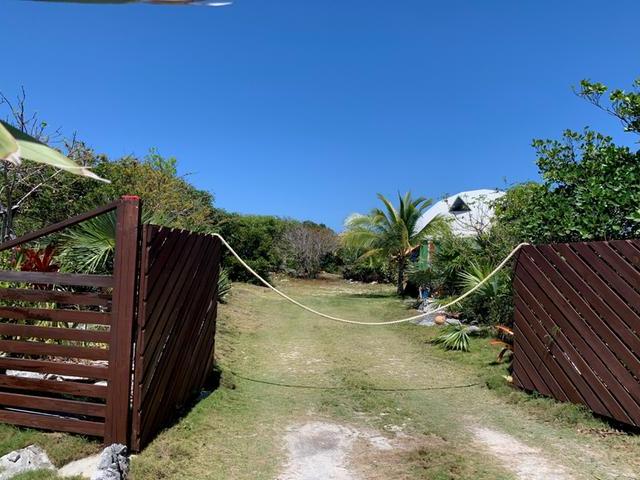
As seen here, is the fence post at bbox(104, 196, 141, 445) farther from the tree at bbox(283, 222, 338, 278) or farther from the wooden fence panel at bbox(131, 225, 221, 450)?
the tree at bbox(283, 222, 338, 278)

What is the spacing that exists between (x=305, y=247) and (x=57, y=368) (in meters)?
22.4

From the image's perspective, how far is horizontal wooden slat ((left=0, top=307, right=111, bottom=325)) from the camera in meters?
4.11

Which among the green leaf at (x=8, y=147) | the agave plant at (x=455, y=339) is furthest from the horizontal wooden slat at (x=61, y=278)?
the agave plant at (x=455, y=339)

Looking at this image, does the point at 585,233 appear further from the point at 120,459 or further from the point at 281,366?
the point at 120,459

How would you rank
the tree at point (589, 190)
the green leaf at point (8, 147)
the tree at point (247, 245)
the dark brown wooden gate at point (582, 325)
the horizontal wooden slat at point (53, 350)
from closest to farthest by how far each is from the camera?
the green leaf at point (8, 147) → the horizontal wooden slat at point (53, 350) → the dark brown wooden gate at point (582, 325) → the tree at point (589, 190) → the tree at point (247, 245)

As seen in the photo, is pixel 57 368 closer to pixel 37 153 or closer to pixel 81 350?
pixel 81 350

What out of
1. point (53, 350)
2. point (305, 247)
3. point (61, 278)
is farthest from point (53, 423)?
point (305, 247)

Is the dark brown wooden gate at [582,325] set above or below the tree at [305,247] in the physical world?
below

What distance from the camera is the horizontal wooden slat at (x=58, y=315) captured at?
4109 millimetres

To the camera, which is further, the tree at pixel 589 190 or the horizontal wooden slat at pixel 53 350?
the tree at pixel 589 190

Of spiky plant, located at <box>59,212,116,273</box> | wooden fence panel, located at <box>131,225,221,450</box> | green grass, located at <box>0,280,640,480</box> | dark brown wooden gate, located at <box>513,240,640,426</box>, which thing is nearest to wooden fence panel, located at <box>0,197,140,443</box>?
wooden fence panel, located at <box>131,225,221,450</box>

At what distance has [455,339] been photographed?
29.8 ft

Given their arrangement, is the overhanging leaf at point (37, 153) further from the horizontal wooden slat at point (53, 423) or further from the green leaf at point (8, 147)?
the horizontal wooden slat at point (53, 423)

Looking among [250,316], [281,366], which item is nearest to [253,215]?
[250,316]
